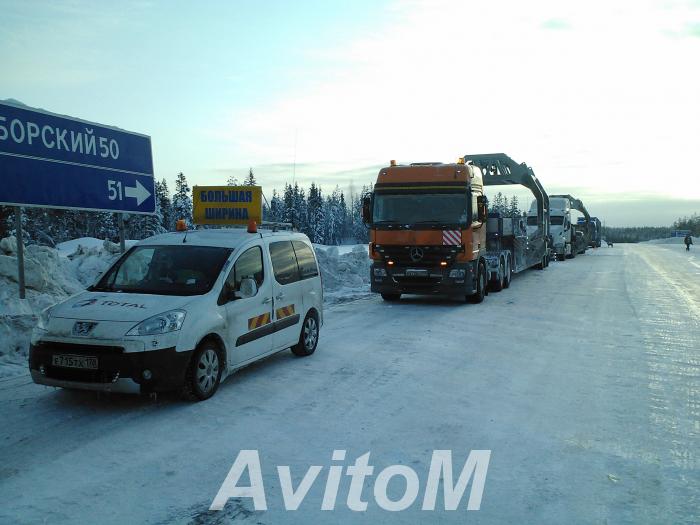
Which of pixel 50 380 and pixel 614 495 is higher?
pixel 50 380

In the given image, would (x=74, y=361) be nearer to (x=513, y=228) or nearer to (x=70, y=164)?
(x=70, y=164)

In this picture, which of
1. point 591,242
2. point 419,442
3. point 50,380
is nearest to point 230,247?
point 50,380

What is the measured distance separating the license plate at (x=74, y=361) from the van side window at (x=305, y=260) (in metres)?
3.48

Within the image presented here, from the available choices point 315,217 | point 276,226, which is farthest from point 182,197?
point 276,226

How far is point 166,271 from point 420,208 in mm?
8417

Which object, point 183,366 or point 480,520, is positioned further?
point 183,366

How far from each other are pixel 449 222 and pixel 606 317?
155 inches

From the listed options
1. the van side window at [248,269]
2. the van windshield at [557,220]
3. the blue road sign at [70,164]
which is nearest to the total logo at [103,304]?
the van side window at [248,269]

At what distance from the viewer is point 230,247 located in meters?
7.39

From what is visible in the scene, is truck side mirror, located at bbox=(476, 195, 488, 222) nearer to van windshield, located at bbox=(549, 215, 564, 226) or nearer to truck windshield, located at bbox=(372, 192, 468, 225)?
truck windshield, located at bbox=(372, 192, 468, 225)

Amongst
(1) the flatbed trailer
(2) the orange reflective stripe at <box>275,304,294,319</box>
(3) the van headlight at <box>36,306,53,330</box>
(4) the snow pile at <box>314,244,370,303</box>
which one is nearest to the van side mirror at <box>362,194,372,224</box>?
(4) the snow pile at <box>314,244,370,303</box>

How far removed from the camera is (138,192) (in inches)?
429

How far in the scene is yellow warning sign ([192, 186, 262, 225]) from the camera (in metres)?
14.0

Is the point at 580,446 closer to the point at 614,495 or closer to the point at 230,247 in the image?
the point at 614,495
